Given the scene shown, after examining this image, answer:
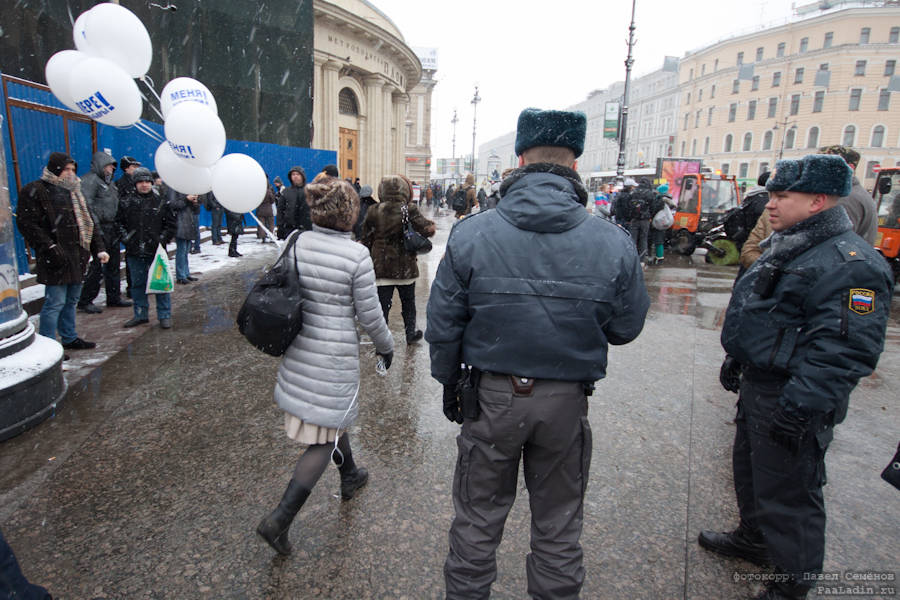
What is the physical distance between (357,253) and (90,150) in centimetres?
923

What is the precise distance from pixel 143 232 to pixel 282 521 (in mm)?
4792

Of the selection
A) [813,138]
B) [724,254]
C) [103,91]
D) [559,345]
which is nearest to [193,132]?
[103,91]

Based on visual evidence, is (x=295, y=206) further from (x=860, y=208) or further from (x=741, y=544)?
(x=741, y=544)

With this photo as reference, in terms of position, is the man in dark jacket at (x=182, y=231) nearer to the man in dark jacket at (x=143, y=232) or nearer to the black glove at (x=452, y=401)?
the man in dark jacket at (x=143, y=232)

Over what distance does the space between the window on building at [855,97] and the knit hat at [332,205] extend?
6678 cm

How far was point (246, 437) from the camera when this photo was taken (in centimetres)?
364

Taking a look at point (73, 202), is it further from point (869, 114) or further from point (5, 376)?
point (869, 114)

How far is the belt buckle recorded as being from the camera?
A: 72.5 inches

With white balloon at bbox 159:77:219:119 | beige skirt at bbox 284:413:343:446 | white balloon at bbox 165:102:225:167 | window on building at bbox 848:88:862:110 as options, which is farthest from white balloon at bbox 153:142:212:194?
window on building at bbox 848:88:862:110

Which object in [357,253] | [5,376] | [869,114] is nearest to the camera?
[357,253]

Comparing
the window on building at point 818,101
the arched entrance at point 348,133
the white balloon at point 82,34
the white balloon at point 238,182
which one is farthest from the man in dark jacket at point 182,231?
the window on building at point 818,101

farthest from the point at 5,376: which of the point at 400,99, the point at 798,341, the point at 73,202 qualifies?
the point at 400,99

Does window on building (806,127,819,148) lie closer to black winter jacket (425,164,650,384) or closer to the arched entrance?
the arched entrance

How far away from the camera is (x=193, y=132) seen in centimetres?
416
